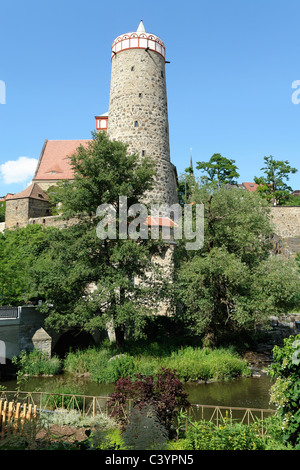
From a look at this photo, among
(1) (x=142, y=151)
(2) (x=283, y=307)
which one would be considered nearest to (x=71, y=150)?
(1) (x=142, y=151)

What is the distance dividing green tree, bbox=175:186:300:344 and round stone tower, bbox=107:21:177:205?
8085 mm

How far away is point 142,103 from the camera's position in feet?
87.4

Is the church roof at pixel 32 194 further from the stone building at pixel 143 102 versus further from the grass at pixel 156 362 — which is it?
the grass at pixel 156 362

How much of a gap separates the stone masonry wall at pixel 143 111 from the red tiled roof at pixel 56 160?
12435 millimetres

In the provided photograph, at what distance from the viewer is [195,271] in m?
17.9

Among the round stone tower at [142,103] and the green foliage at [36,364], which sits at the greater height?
the round stone tower at [142,103]

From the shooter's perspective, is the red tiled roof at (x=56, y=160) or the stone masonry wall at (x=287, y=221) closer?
the stone masonry wall at (x=287, y=221)

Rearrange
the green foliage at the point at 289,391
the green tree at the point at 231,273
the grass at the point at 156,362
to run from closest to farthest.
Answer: the green foliage at the point at 289,391 → the grass at the point at 156,362 → the green tree at the point at 231,273

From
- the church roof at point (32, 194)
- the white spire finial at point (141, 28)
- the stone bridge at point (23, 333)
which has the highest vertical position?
the white spire finial at point (141, 28)

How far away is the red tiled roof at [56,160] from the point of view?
39.9 m

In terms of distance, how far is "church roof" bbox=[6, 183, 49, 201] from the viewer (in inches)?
1423

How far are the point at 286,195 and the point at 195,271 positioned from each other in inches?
1203

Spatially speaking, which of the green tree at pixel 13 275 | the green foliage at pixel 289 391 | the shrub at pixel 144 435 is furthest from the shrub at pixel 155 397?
the green tree at pixel 13 275

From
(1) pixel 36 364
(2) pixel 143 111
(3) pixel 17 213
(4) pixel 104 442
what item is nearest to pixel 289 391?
(4) pixel 104 442
